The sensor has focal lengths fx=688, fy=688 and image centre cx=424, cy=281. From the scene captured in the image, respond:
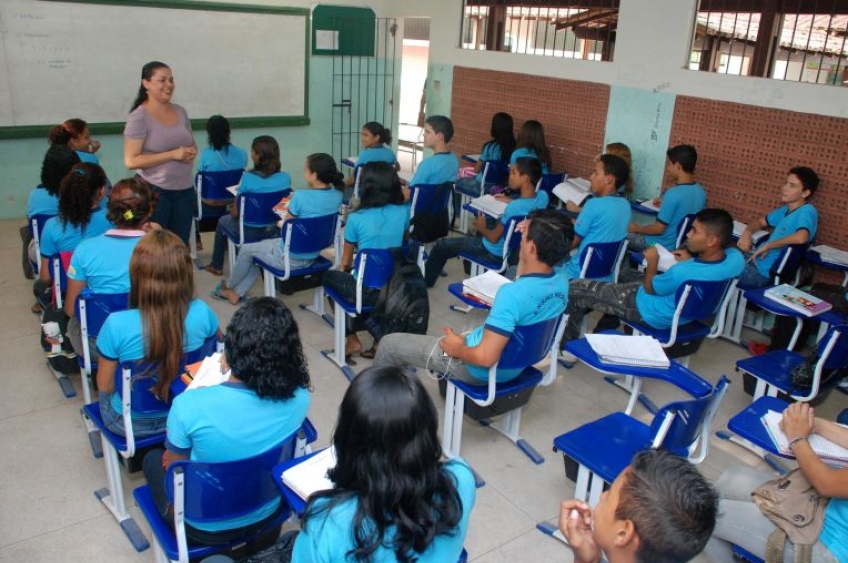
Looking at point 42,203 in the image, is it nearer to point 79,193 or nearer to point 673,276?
point 79,193

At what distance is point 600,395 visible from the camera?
4.11 meters

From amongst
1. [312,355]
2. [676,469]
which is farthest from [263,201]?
[676,469]

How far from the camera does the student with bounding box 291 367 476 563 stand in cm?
143

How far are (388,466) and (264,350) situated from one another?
2.20 feet

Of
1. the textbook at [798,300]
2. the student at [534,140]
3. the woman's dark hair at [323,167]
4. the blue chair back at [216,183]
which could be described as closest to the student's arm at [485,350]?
the woman's dark hair at [323,167]

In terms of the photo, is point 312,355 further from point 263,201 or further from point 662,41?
point 662,41

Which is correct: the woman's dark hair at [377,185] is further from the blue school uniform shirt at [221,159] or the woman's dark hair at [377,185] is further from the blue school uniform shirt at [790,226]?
the blue school uniform shirt at [790,226]

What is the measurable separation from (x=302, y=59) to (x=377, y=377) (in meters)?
7.51

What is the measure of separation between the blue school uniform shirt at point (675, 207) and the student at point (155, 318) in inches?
156

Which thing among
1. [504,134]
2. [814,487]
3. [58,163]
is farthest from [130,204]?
[504,134]

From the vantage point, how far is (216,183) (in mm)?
5523

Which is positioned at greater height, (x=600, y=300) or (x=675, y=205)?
(x=675, y=205)

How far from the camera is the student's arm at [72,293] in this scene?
123 inches

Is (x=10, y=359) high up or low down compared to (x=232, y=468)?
down
